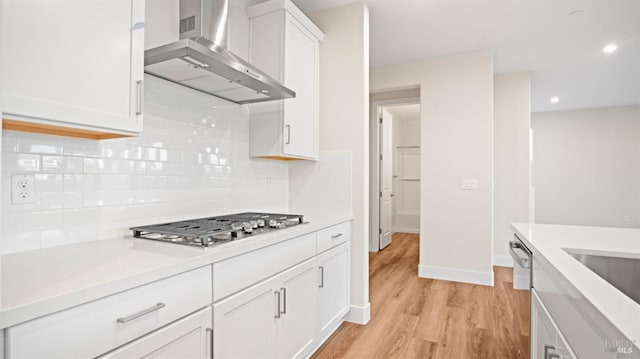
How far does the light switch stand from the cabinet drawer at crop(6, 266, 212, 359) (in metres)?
3.43

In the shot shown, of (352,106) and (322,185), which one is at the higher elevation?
(352,106)

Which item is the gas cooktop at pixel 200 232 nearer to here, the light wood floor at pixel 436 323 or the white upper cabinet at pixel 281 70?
the white upper cabinet at pixel 281 70

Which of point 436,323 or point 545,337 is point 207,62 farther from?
point 436,323

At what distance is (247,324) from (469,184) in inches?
128

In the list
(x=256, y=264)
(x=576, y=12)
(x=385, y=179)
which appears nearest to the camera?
(x=256, y=264)

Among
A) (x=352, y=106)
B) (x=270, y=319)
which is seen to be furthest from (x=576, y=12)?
(x=270, y=319)

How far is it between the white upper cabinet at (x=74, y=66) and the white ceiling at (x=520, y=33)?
1.88 m

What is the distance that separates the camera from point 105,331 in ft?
2.98

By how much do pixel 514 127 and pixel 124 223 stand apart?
484 centimetres

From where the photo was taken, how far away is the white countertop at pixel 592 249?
2.29ft

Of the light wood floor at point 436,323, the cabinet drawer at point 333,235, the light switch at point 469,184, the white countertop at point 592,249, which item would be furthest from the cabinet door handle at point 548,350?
the light switch at point 469,184

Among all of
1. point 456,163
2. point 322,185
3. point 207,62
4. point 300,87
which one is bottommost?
point 322,185

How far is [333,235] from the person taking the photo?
2355 mm

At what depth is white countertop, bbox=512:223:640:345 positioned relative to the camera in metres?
0.70
